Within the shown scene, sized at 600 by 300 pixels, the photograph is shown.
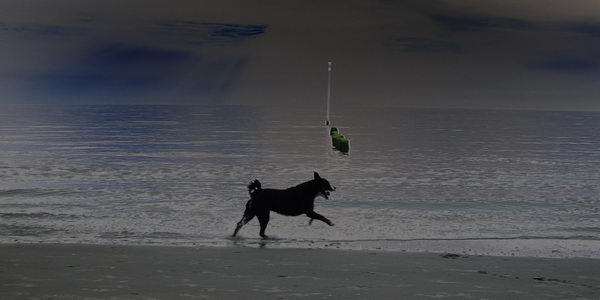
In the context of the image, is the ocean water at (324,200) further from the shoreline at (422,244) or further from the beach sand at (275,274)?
the beach sand at (275,274)

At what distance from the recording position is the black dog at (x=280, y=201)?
45.9 ft

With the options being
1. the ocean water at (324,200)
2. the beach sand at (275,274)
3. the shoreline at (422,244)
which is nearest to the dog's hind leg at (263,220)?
the shoreline at (422,244)

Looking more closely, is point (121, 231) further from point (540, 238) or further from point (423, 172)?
point (423, 172)

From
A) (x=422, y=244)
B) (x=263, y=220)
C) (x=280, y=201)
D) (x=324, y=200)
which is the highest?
(x=280, y=201)

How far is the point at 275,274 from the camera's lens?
972cm

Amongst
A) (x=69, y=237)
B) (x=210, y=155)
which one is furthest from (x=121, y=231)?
(x=210, y=155)

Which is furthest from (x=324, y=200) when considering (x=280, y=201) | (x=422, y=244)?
(x=422, y=244)

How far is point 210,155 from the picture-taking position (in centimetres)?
4600

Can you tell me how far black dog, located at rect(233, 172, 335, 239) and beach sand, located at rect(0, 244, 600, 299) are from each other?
1.78 meters

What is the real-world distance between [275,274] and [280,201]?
14.6ft

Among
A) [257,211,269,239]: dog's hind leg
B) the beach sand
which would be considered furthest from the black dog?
the beach sand

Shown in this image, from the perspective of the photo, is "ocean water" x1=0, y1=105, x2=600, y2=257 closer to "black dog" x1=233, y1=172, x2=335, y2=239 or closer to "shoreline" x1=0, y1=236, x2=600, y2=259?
"shoreline" x1=0, y1=236, x2=600, y2=259

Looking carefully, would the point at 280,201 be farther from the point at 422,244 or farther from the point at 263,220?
the point at 422,244

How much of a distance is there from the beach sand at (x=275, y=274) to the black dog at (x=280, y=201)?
5.85 ft
